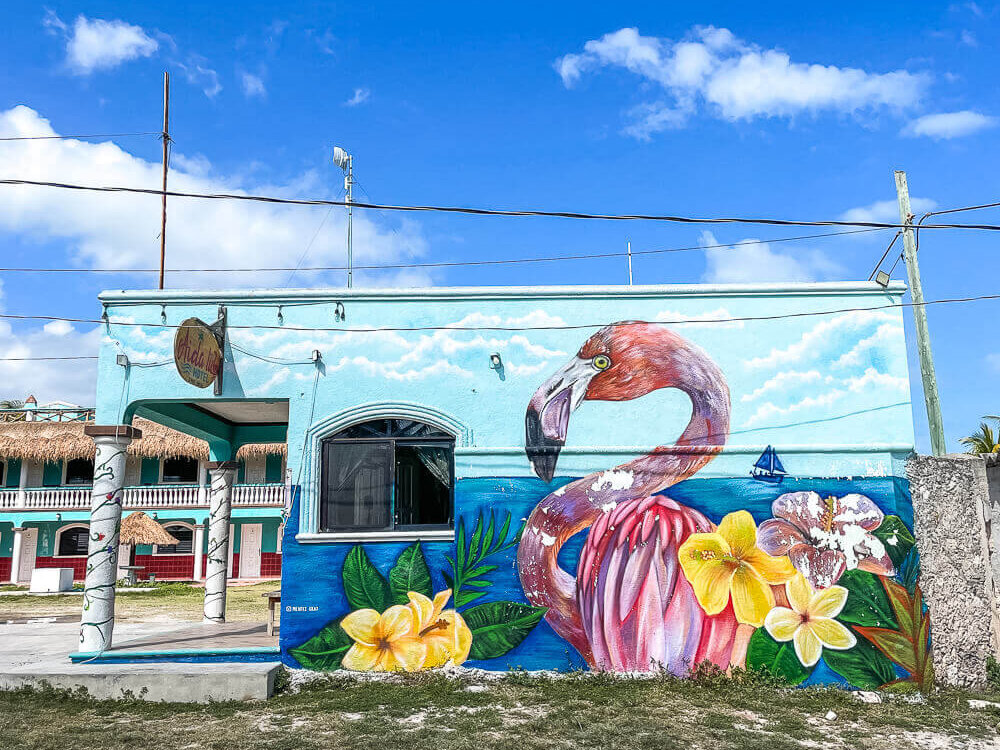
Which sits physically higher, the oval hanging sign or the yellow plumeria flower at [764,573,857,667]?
the oval hanging sign

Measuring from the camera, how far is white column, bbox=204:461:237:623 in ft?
43.6

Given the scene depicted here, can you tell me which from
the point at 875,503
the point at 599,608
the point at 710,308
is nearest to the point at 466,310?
the point at 710,308

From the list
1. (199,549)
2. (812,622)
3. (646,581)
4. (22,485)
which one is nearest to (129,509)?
(199,549)

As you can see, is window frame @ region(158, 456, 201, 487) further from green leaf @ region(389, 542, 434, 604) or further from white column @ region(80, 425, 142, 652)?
green leaf @ region(389, 542, 434, 604)

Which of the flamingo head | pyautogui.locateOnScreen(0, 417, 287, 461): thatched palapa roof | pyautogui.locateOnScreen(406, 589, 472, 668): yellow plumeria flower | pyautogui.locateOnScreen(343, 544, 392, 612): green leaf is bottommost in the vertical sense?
pyautogui.locateOnScreen(406, 589, 472, 668): yellow plumeria flower

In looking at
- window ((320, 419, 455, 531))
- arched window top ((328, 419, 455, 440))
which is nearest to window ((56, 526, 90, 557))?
window ((320, 419, 455, 531))

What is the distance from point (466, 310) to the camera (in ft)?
34.4

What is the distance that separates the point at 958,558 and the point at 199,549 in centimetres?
2651

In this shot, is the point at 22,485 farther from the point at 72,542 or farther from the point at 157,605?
the point at 157,605

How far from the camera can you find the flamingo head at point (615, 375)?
1016 cm

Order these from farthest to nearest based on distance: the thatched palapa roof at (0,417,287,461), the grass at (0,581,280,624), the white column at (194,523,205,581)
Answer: the white column at (194,523,205,581) → the thatched palapa roof at (0,417,287,461) → the grass at (0,581,280,624)

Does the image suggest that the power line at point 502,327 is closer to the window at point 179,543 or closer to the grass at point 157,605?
the grass at point 157,605

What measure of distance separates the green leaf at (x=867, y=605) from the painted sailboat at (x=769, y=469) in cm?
140

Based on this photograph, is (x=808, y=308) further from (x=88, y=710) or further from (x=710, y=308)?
(x=88, y=710)
